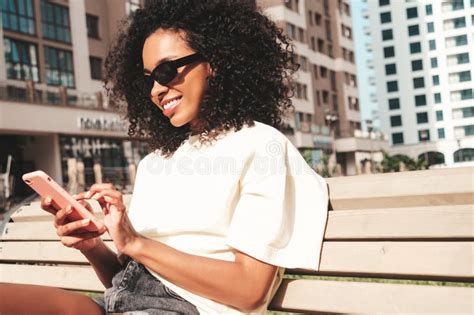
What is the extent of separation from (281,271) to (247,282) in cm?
20

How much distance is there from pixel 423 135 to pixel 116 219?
62000mm

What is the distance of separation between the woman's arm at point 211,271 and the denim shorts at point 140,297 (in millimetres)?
169

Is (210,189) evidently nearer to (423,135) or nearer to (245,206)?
(245,206)

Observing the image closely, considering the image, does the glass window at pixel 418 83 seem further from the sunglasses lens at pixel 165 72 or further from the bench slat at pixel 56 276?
the sunglasses lens at pixel 165 72

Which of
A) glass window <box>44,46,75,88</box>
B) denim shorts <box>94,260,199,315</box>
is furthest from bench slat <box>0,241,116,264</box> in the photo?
glass window <box>44,46,75,88</box>

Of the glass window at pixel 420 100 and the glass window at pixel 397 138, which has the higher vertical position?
the glass window at pixel 420 100

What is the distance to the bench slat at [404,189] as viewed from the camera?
1780 mm

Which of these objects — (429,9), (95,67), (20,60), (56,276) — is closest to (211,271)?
(56,276)

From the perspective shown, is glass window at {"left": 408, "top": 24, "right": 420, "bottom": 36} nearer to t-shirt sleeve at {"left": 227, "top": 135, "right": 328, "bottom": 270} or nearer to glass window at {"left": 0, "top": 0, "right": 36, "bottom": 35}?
glass window at {"left": 0, "top": 0, "right": 36, "bottom": 35}

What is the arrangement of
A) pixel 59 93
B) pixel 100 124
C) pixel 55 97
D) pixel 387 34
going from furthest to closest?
1. pixel 387 34
2. pixel 100 124
3. pixel 59 93
4. pixel 55 97

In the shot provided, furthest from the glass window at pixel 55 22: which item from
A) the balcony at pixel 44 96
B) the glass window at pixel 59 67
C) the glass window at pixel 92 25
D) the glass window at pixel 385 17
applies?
the glass window at pixel 385 17

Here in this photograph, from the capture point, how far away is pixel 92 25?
30.7 meters

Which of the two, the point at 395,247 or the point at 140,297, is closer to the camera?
the point at 395,247

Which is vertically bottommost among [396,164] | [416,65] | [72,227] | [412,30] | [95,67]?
[396,164]
